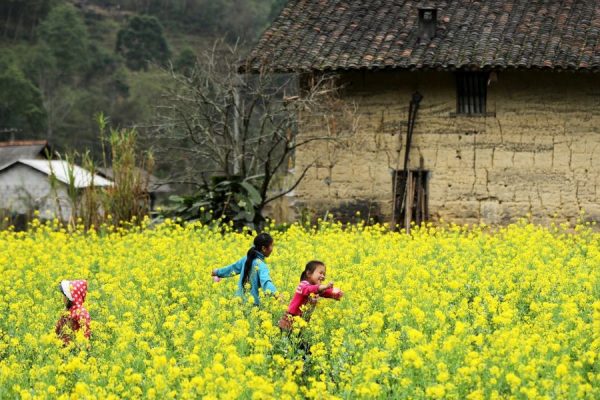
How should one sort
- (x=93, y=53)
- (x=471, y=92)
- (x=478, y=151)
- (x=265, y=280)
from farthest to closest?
(x=93, y=53), (x=471, y=92), (x=478, y=151), (x=265, y=280)

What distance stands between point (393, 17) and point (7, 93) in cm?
3325

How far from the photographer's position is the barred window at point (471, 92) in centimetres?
2066

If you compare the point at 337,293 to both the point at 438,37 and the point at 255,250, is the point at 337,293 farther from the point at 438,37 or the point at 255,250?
the point at 438,37

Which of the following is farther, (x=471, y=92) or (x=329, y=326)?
(x=471, y=92)

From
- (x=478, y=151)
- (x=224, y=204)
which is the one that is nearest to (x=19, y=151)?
(x=224, y=204)

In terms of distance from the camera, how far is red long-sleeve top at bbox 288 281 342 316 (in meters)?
A: 9.12

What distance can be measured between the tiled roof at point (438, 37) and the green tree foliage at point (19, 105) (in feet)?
104

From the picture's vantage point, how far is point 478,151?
67.5 ft

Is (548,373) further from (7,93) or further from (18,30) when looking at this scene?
(18,30)

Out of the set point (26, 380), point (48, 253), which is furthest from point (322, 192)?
point (26, 380)

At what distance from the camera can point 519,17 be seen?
20.8 metres

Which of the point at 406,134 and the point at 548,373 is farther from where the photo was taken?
the point at 406,134

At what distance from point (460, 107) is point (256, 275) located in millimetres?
11643

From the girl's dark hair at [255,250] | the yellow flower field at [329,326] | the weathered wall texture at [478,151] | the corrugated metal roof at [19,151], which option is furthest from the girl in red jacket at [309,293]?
the corrugated metal roof at [19,151]
